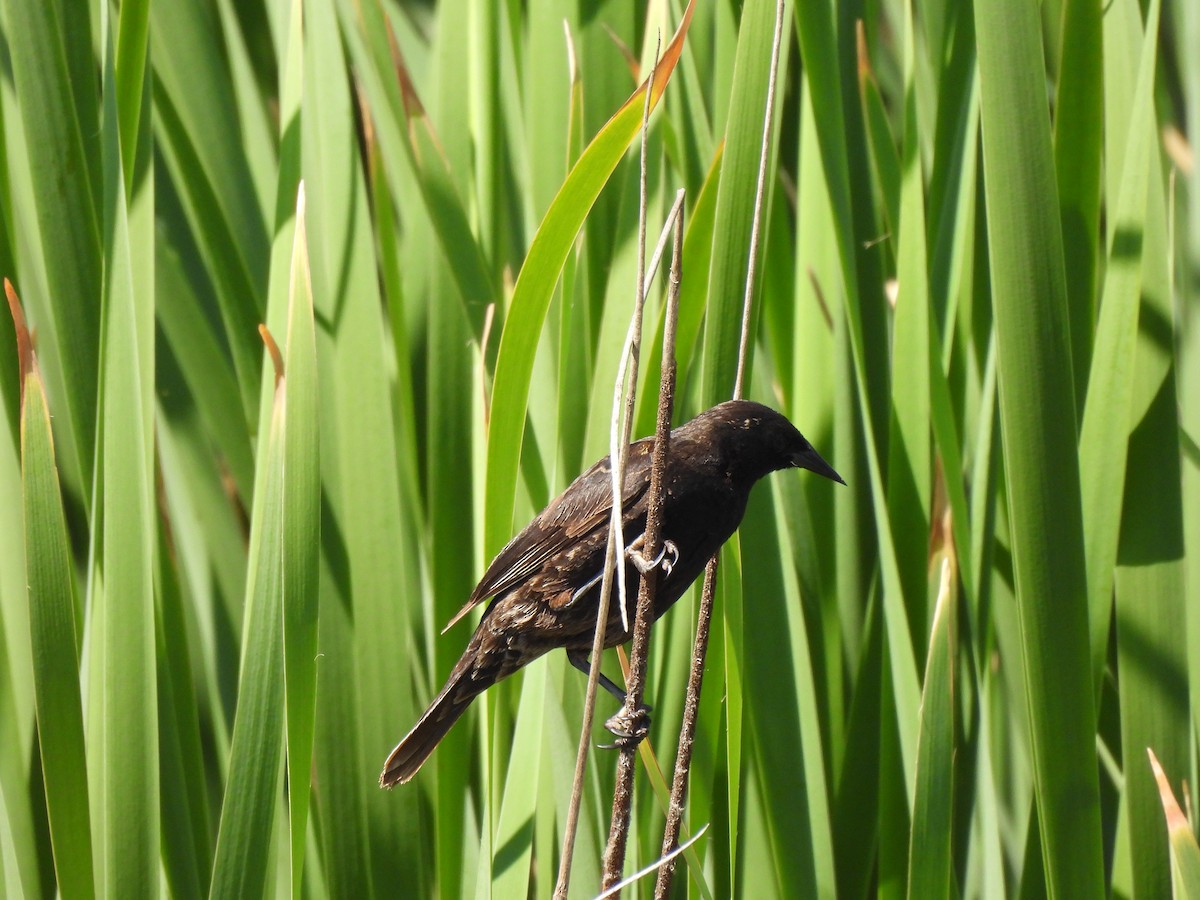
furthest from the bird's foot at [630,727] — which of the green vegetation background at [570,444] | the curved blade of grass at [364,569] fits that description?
the curved blade of grass at [364,569]

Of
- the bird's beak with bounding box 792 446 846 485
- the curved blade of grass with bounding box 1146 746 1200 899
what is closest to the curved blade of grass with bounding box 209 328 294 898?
the bird's beak with bounding box 792 446 846 485

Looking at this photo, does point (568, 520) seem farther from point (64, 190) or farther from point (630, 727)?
point (64, 190)

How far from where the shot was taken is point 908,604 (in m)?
1.55

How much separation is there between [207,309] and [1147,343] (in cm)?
143

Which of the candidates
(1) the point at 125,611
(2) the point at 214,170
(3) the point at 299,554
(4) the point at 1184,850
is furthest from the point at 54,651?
(4) the point at 1184,850

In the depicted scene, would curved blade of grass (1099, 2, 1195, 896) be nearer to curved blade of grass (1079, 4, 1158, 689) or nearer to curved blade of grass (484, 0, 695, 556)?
curved blade of grass (1079, 4, 1158, 689)

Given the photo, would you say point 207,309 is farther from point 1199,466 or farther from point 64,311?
point 1199,466

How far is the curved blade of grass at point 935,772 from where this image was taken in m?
1.22

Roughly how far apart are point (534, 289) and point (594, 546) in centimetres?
42

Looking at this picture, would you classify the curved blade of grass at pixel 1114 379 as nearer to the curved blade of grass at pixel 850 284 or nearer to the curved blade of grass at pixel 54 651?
Answer: the curved blade of grass at pixel 850 284

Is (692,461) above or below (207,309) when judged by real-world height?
below

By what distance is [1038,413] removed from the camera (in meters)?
1.16

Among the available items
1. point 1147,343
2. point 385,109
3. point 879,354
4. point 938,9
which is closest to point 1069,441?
point 1147,343

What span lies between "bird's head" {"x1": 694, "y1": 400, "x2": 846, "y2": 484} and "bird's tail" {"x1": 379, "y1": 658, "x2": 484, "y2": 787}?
0.42 metres
